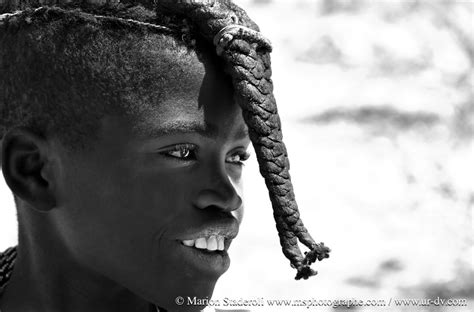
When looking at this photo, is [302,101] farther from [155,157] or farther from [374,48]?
[155,157]

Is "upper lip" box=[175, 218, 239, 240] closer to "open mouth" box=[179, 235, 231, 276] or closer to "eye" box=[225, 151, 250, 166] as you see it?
"open mouth" box=[179, 235, 231, 276]

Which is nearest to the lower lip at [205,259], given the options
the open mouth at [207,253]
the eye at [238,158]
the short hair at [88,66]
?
the open mouth at [207,253]

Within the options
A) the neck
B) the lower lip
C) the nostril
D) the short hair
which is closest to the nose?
the nostril

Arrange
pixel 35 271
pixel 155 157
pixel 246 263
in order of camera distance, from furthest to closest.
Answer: pixel 246 263 < pixel 35 271 < pixel 155 157

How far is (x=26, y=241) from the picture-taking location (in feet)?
8.17

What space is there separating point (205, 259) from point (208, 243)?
0.04 m

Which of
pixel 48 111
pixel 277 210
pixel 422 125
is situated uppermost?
pixel 422 125

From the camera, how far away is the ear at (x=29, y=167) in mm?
2324

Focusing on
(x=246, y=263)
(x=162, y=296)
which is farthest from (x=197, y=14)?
(x=246, y=263)

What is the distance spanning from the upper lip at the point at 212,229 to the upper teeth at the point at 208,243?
1cm

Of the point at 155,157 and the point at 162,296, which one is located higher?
the point at 155,157

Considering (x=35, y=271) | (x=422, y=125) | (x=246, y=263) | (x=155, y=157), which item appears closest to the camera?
(x=155, y=157)

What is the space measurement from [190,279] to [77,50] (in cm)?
56

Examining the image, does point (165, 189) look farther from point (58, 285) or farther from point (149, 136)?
point (58, 285)
